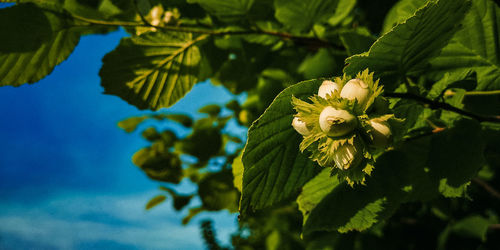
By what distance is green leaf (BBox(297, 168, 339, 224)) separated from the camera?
1.17 metres

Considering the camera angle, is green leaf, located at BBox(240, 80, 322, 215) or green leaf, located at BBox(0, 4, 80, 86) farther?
green leaf, located at BBox(0, 4, 80, 86)

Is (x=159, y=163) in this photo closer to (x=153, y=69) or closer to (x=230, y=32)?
(x=153, y=69)

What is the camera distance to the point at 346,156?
2.57ft

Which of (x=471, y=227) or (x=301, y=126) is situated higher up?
(x=301, y=126)

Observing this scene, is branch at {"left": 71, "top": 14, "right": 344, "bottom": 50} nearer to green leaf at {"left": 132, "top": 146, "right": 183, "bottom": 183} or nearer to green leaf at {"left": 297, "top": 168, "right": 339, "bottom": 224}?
green leaf at {"left": 297, "top": 168, "right": 339, "bottom": 224}

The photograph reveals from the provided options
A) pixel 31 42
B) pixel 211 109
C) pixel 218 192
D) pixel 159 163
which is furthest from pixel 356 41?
pixel 211 109

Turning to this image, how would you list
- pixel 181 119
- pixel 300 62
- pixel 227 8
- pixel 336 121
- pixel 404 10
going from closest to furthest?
pixel 336 121 → pixel 404 10 → pixel 227 8 → pixel 300 62 → pixel 181 119

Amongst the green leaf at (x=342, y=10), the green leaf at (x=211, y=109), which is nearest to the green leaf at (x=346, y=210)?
the green leaf at (x=342, y=10)

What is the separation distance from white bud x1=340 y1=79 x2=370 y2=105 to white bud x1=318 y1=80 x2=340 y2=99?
3 centimetres

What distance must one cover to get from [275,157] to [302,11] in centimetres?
83

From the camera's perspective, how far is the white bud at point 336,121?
749 millimetres

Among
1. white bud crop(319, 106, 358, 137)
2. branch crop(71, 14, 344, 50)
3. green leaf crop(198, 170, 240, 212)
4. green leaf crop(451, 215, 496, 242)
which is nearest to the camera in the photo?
white bud crop(319, 106, 358, 137)

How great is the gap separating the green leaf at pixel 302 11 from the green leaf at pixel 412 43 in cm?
68

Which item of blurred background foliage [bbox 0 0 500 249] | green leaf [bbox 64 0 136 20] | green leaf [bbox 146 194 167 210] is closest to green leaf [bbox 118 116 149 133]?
blurred background foliage [bbox 0 0 500 249]
